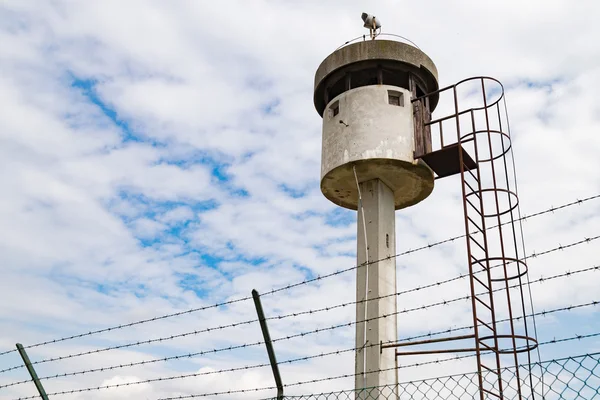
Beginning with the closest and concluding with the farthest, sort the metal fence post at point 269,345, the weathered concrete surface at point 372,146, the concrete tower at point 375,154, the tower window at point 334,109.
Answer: the metal fence post at point 269,345
the concrete tower at point 375,154
the weathered concrete surface at point 372,146
the tower window at point 334,109

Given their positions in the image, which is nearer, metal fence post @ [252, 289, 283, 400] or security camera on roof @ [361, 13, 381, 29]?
metal fence post @ [252, 289, 283, 400]

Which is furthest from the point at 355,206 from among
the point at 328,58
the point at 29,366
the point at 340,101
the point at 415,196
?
the point at 29,366

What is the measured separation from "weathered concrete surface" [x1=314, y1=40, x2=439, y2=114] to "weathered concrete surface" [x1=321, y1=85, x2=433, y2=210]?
61 centimetres

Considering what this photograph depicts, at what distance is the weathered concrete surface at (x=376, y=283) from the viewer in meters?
11.2

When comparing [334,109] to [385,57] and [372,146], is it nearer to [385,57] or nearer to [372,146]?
[385,57]

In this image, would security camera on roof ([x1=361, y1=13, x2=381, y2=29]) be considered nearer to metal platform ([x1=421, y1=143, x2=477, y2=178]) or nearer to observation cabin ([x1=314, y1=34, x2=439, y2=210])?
observation cabin ([x1=314, y1=34, x2=439, y2=210])

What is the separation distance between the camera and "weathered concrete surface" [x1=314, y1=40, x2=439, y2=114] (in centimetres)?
1290

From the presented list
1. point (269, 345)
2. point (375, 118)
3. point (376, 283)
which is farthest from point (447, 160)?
point (269, 345)

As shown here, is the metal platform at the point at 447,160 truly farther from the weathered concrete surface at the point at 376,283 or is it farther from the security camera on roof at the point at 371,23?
the security camera on roof at the point at 371,23

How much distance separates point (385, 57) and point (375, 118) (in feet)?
4.60

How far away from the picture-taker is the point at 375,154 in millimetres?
11992

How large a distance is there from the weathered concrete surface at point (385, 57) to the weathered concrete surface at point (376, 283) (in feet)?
8.38

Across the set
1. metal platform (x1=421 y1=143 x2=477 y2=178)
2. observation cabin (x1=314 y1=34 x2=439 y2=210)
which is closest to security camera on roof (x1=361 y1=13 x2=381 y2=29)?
observation cabin (x1=314 y1=34 x2=439 y2=210)

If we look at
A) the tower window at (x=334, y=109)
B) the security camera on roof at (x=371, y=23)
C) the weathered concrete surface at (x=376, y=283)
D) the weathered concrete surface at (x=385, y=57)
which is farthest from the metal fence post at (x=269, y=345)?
the security camera on roof at (x=371, y=23)
